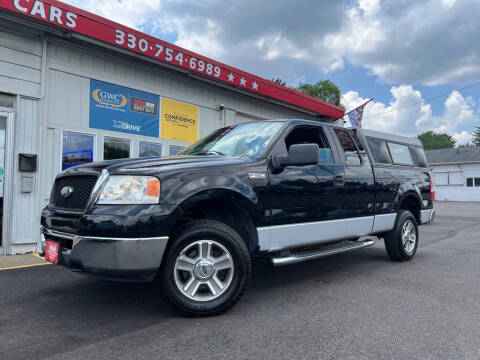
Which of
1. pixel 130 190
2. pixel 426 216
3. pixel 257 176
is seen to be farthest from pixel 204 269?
pixel 426 216

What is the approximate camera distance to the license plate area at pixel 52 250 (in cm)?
315

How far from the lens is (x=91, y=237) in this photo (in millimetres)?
2869

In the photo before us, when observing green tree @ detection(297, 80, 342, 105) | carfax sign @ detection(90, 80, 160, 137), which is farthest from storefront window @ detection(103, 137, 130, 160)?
green tree @ detection(297, 80, 342, 105)

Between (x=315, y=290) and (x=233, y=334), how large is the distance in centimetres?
149

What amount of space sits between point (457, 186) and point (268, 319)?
39.1 metres

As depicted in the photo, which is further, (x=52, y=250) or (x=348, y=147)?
(x=348, y=147)

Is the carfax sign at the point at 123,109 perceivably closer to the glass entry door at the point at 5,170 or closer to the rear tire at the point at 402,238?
the glass entry door at the point at 5,170

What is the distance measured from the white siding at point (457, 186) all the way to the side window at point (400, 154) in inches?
1254

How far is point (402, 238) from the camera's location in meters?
5.46

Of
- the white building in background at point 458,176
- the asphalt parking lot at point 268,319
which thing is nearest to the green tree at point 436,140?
the white building in background at point 458,176

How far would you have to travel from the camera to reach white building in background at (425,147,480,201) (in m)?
33.6

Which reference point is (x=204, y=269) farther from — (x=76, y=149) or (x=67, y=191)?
(x=76, y=149)

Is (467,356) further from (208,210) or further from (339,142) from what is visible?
(339,142)

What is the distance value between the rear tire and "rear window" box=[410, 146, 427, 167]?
3.54 feet
